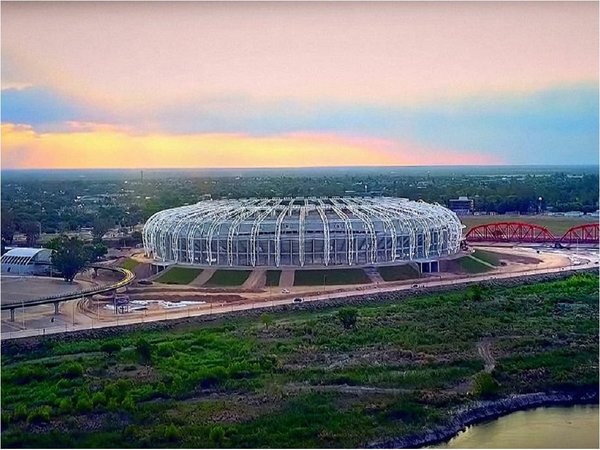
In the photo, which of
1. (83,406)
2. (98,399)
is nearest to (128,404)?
(98,399)

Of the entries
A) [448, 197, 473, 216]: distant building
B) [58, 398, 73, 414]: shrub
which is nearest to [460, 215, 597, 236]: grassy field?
[448, 197, 473, 216]: distant building

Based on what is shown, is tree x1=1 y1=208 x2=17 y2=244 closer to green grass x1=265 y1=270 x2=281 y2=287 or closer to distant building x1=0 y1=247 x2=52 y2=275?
distant building x1=0 y1=247 x2=52 y2=275

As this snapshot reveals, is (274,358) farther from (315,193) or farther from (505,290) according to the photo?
(315,193)

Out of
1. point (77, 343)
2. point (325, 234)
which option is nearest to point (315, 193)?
point (325, 234)

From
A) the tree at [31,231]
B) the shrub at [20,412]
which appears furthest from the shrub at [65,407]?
the tree at [31,231]

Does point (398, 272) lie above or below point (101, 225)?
below

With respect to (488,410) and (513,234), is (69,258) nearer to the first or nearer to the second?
(488,410)
